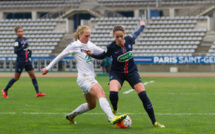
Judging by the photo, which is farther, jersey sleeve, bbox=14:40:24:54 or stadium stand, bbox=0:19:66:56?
stadium stand, bbox=0:19:66:56

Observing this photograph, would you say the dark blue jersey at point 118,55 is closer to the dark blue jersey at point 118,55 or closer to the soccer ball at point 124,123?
the dark blue jersey at point 118,55

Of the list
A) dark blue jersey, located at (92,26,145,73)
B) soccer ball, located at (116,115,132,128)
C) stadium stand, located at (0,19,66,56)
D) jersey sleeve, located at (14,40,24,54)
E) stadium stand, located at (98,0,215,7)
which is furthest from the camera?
stadium stand, located at (98,0,215,7)

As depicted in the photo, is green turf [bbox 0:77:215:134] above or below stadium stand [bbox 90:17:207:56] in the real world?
below

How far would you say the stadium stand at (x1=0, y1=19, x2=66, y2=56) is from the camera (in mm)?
40969

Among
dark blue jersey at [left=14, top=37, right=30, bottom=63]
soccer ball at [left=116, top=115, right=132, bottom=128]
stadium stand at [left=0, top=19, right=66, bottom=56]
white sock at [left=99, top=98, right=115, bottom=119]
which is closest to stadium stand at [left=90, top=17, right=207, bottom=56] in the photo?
stadium stand at [left=0, top=19, right=66, bottom=56]

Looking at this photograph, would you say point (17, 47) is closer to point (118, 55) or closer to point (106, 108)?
point (118, 55)

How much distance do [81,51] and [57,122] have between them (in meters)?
1.49

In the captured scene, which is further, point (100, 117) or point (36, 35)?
point (36, 35)

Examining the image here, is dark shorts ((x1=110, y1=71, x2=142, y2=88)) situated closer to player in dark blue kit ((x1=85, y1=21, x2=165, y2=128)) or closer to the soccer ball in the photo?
player in dark blue kit ((x1=85, y1=21, x2=165, y2=128))

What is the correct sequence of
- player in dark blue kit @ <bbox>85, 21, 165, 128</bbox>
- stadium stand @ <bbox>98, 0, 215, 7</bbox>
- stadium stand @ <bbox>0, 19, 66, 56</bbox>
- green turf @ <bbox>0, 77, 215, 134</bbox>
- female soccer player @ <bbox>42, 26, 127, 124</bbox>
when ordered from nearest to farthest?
1. green turf @ <bbox>0, 77, 215, 134</bbox>
2. female soccer player @ <bbox>42, 26, 127, 124</bbox>
3. player in dark blue kit @ <bbox>85, 21, 165, 128</bbox>
4. stadium stand @ <bbox>0, 19, 66, 56</bbox>
5. stadium stand @ <bbox>98, 0, 215, 7</bbox>

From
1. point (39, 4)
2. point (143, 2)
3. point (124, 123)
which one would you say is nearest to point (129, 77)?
point (124, 123)

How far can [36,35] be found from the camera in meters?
43.0

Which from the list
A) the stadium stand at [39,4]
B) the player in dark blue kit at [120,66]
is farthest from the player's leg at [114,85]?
the stadium stand at [39,4]

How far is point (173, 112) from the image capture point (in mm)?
10375
